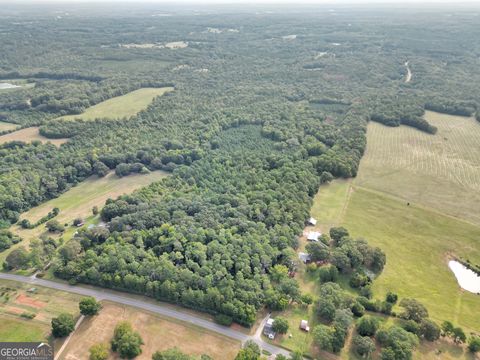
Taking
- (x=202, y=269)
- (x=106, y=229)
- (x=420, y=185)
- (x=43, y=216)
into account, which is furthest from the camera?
(x=420, y=185)

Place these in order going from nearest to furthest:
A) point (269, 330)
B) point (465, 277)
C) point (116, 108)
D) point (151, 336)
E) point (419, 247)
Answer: point (269, 330) < point (151, 336) < point (465, 277) < point (419, 247) < point (116, 108)

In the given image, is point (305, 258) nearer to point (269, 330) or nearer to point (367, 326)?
point (367, 326)

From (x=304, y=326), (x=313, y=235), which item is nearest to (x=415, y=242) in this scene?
(x=313, y=235)

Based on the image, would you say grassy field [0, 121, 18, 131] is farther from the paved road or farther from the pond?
the pond

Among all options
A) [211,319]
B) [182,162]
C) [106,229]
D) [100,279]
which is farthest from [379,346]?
[182,162]

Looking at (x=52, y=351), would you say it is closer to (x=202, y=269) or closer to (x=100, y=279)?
(x=100, y=279)

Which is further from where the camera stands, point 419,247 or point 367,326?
point 419,247
